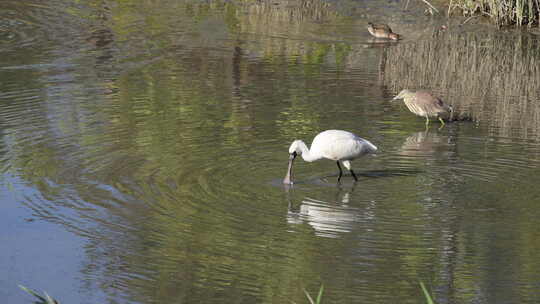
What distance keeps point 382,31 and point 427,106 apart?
6057 millimetres

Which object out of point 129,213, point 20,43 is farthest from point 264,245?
point 20,43

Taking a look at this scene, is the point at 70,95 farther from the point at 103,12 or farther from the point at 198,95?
the point at 103,12

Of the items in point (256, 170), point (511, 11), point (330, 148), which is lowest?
point (256, 170)

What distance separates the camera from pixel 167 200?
9539mm

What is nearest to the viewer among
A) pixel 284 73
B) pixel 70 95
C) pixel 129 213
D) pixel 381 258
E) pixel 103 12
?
pixel 381 258

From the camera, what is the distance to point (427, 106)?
1296 cm

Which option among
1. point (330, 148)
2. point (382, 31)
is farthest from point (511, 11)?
point (330, 148)

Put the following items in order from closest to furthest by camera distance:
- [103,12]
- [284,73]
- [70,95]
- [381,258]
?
[381,258]
[70,95]
[284,73]
[103,12]

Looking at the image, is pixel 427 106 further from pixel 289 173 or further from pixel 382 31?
pixel 382 31

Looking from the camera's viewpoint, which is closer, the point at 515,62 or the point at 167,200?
the point at 167,200

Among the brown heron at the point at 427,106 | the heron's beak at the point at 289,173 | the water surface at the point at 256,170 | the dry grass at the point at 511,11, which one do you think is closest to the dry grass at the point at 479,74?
the water surface at the point at 256,170

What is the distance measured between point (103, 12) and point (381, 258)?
1453 cm

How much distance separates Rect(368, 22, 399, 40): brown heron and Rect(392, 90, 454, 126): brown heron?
5644 mm

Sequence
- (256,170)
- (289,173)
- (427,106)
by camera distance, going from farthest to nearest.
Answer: (427,106), (256,170), (289,173)
